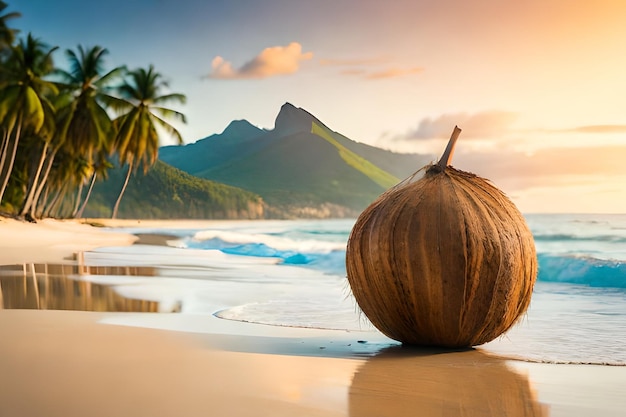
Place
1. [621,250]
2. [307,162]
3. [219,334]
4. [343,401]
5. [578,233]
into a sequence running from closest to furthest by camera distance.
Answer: [343,401], [219,334], [621,250], [578,233], [307,162]

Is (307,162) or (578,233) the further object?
(307,162)

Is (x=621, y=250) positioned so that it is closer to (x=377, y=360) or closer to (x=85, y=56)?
(x=377, y=360)

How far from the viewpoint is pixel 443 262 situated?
193 inches

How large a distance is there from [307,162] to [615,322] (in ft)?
606

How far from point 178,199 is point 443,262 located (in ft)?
438

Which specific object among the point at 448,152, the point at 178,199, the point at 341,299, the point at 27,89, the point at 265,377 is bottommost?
the point at 341,299

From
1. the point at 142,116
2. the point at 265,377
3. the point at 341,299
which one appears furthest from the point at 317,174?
the point at 265,377

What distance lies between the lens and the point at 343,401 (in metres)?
3.67

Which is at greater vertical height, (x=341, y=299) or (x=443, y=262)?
(x=443, y=262)

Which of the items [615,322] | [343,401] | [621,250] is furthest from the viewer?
[621,250]

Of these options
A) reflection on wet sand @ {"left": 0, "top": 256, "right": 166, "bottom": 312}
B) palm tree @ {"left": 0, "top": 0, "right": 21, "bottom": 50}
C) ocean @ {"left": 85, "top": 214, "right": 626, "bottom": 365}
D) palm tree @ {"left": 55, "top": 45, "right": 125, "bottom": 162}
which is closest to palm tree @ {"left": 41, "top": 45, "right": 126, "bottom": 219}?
palm tree @ {"left": 55, "top": 45, "right": 125, "bottom": 162}

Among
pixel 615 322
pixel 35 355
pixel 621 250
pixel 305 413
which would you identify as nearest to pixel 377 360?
pixel 305 413

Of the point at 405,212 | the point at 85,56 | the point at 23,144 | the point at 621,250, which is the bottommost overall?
the point at 621,250

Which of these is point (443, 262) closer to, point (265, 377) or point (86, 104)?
point (265, 377)
